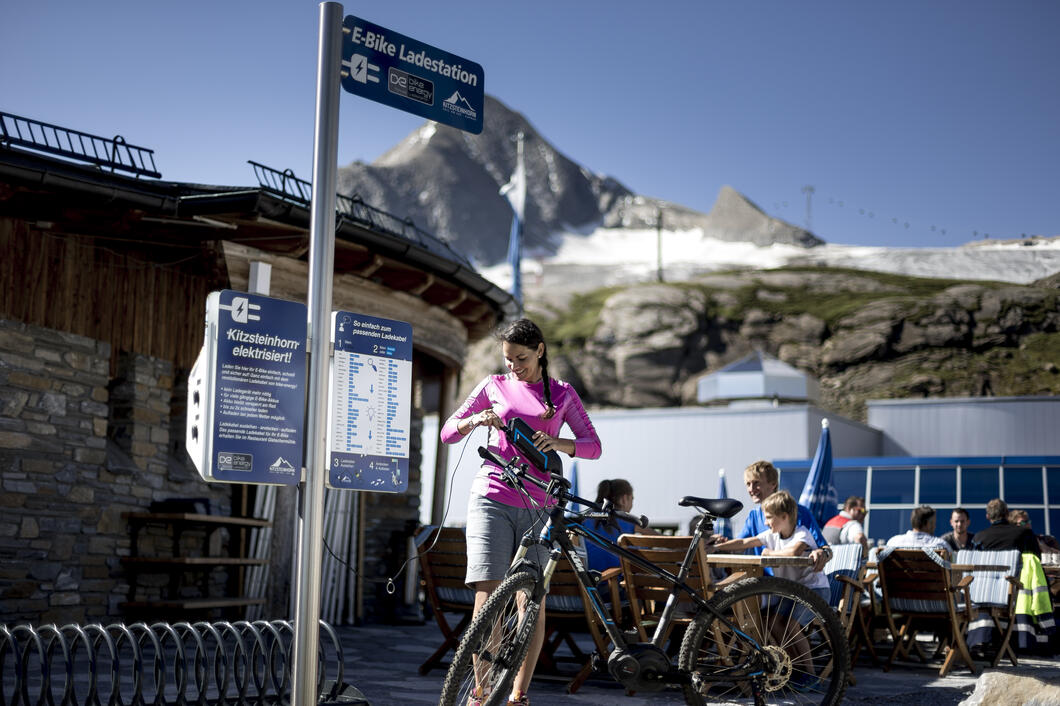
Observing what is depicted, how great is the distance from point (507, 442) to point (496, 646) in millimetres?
931

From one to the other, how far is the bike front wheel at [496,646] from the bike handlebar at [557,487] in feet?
1.06

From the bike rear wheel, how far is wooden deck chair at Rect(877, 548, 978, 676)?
3522mm

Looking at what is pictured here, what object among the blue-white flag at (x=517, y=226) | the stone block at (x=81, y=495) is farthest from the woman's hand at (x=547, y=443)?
the blue-white flag at (x=517, y=226)

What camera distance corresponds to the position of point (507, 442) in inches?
183

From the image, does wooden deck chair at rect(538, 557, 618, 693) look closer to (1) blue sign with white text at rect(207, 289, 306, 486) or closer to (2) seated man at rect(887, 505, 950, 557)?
(1) blue sign with white text at rect(207, 289, 306, 486)

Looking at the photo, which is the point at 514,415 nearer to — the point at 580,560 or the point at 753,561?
the point at 580,560

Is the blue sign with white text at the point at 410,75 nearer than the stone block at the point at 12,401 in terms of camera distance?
Yes

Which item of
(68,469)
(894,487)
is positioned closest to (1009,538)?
(68,469)

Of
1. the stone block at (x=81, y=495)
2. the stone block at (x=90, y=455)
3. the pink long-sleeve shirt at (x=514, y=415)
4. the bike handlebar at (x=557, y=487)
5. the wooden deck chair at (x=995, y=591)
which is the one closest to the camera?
the bike handlebar at (x=557, y=487)

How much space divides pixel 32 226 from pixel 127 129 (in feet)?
3.73

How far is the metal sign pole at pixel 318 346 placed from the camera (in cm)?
374

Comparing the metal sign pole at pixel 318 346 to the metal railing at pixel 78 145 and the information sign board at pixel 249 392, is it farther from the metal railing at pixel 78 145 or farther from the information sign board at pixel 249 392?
the metal railing at pixel 78 145

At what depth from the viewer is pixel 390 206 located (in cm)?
14825

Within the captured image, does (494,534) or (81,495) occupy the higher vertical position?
(494,534)
